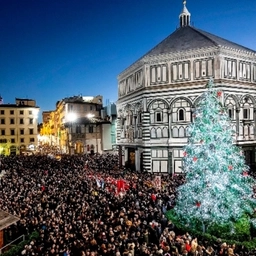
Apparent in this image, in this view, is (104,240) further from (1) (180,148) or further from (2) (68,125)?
(2) (68,125)

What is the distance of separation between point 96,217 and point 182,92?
68.8ft

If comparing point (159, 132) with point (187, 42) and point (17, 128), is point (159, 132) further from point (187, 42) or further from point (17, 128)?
point (17, 128)

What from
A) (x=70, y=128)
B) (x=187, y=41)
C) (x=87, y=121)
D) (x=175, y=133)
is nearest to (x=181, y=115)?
(x=175, y=133)

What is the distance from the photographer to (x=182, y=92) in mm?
34344

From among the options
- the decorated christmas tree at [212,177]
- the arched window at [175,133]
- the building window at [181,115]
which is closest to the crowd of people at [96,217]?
the decorated christmas tree at [212,177]

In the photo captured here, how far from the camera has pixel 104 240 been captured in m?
12.7

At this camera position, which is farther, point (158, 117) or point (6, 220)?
point (158, 117)

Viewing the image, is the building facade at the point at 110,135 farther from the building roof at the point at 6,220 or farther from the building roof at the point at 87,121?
the building roof at the point at 6,220

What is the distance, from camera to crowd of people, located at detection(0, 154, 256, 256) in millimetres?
12133

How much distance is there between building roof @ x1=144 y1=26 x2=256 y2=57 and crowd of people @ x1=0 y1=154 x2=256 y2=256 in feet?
53.6

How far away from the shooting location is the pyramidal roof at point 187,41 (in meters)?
35.0

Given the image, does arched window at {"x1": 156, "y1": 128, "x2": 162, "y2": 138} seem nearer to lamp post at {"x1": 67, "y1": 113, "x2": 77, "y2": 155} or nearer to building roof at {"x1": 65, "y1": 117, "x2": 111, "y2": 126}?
building roof at {"x1": 65, "y1": 117, "x2": 111, "y2": 126}

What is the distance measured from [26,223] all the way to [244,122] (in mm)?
27178


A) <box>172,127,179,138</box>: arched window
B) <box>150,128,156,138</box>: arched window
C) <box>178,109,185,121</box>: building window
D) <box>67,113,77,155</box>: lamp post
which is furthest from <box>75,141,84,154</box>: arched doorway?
<box>178,109,185,121</box>: building window
